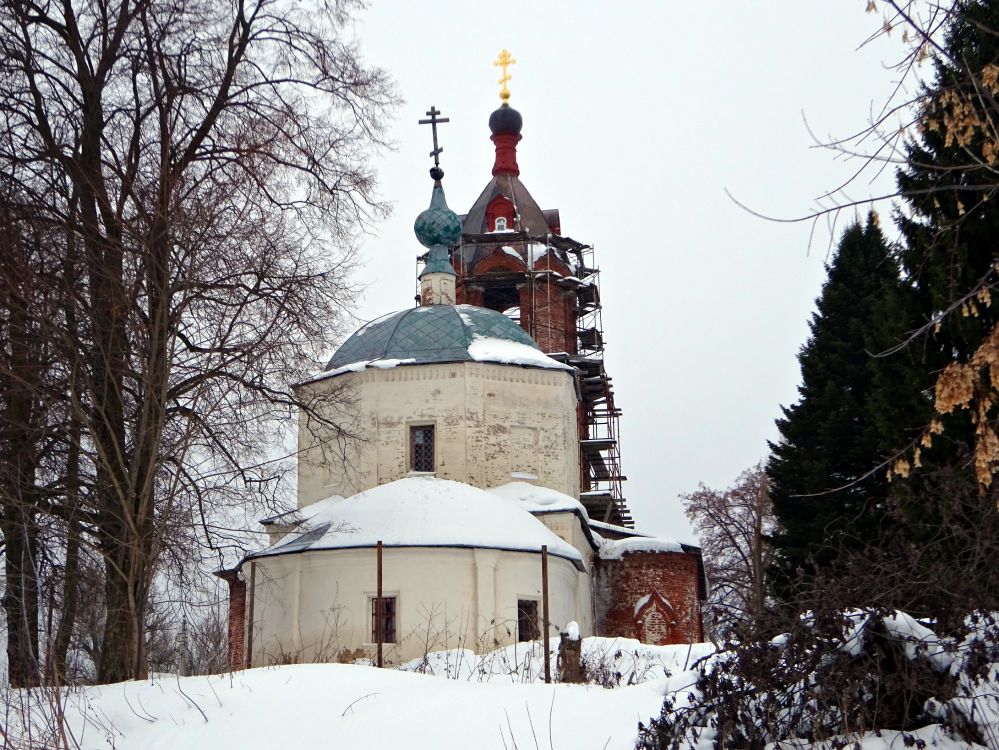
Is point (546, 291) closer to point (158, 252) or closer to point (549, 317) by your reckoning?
point (549, 317)

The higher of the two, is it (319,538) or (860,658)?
(319,538)

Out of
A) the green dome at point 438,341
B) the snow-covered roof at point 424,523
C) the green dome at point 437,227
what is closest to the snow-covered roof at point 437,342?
the green dome at point 438,341

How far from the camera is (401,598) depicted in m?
19.0

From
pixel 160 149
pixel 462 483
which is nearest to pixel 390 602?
pixel 462 483

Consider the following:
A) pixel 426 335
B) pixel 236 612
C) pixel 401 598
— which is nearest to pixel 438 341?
pixel 426 335

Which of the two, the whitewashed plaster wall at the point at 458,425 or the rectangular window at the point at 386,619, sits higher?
the whitewashed plaster wall at the point at 458,425

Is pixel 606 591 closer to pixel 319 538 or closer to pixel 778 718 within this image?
pixel 319 538

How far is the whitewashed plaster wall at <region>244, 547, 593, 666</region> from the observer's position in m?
18.8

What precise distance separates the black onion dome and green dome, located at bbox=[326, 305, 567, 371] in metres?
11.8

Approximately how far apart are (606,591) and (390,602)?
718 centimetres

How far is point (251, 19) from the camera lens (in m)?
14.9

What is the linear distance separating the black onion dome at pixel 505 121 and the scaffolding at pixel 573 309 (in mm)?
4674

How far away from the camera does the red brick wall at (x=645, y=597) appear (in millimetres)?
24656

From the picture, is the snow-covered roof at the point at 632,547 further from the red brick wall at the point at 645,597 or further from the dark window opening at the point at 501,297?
the dark window opening at the point at 501,297
